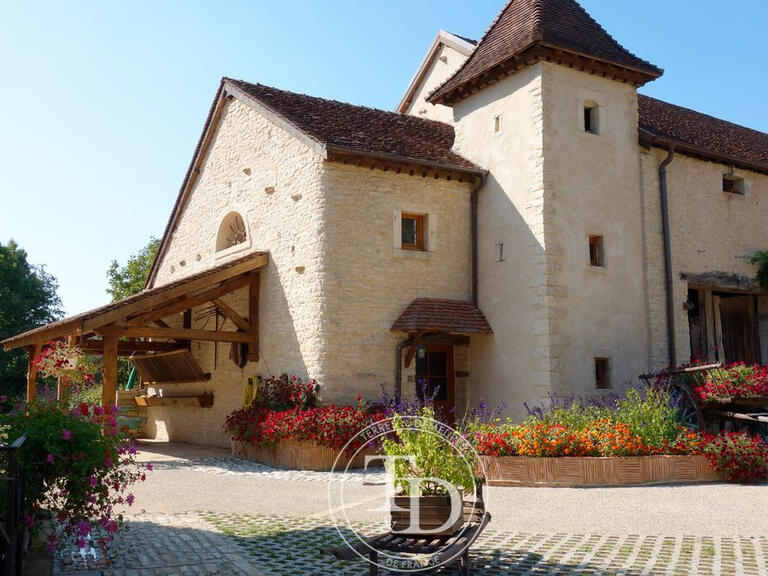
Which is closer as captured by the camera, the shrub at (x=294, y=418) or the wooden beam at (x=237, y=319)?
the shrub at (x=294, y=418)

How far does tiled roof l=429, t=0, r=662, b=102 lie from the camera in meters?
12.8

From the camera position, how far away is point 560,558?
5.47m

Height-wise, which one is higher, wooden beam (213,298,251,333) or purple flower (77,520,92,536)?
wooden beam (213,298,251,333)

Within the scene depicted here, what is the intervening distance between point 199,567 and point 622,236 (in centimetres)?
1009

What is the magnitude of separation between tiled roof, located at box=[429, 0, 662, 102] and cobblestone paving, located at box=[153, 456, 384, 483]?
754 centimetres

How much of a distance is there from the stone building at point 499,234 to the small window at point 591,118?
25 mm

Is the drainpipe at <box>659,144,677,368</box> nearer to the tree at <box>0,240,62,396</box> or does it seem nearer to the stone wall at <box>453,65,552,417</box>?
the stone wall at <box>453,65,552,417</box>

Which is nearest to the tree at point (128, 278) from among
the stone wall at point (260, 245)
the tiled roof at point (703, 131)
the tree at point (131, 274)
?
the tree at point (131, 274)

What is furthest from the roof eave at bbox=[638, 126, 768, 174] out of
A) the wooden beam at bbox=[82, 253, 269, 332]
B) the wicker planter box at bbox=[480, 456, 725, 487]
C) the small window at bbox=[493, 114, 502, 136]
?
the wooden beam at bbox=[82, 253, 269, 332]

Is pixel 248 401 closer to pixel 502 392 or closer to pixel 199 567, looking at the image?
pixel 502 392

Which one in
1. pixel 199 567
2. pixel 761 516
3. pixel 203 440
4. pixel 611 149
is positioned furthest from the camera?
pixel 203 440

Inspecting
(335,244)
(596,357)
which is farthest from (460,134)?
(596,357)

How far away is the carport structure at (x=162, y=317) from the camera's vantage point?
1233cm

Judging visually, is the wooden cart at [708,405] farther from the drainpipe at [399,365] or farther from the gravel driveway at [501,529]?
the drainpipe at [399,365]
